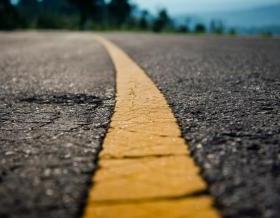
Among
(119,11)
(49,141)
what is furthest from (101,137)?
(119,11)

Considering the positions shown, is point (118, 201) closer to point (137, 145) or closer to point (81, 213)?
point (81, 213)

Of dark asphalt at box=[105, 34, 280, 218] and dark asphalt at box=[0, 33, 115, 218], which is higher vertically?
dark asphalt at box=[105, 34, 280, 218]

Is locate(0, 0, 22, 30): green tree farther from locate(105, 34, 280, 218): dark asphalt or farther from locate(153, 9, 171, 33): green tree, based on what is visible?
locate(105, 34, 280, 218): dark asphalt

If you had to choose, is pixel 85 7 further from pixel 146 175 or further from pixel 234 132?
pixel 146 175

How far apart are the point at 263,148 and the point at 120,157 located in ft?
1.49

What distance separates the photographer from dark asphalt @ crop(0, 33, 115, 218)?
40.0 inches

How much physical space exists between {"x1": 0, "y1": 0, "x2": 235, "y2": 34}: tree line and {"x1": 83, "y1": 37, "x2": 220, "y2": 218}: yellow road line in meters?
22.7

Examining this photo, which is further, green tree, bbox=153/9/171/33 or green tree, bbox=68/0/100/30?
green tree, bbox=68/0/100/30

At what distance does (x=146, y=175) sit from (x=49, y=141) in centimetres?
50

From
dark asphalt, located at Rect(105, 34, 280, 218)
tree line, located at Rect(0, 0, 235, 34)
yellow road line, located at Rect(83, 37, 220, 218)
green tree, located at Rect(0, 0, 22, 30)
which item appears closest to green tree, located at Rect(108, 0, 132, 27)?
tree line, located at Rect(0, 0, 235, 34)

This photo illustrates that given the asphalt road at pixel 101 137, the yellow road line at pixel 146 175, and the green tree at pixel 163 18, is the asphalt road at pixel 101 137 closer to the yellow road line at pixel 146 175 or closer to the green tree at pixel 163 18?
the yellow road line at pixel 146 175

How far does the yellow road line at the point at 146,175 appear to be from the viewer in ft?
3.14

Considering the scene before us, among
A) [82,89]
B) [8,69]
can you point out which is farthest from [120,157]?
[8,69]

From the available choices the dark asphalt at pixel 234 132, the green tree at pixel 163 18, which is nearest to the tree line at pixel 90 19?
the green tree at pixel 163 18
